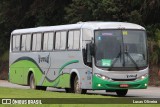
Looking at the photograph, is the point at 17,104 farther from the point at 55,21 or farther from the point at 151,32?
the point at 55,21

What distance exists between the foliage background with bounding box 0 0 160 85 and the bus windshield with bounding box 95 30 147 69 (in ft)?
40.2

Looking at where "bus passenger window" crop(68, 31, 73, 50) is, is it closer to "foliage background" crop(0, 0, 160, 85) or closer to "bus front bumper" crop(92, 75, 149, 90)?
"bus front bumper" crop(92, 75, 149, 90)

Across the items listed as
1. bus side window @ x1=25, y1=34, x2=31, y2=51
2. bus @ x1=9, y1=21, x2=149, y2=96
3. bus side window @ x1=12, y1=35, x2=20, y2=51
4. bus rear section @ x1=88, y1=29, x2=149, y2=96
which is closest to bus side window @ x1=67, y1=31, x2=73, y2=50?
bus @ x1=9, y1=21, x2=149, y2=96

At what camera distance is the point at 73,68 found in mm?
28906

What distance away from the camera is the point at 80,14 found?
151 ft

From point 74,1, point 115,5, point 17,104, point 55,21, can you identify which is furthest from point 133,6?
point 17,104

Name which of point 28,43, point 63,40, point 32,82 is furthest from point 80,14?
point 63,40

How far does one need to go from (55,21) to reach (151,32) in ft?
38.9

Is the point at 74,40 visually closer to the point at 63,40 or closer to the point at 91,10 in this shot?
the point at 63,40

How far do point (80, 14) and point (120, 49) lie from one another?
1902 cm

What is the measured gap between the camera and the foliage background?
42.2 metres

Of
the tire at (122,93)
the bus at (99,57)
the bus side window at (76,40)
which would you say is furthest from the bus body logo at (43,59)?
the tire at (122,93)

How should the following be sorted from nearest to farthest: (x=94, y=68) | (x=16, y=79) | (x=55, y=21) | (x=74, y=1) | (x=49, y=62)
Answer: (x=94, y=68) < (x=49, y=62) < (x=16, y=79) < (x=74, y=1) < (x=55, y=21)

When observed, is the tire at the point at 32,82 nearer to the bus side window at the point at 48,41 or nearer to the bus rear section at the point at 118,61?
the bus side window at the point at 48,41
